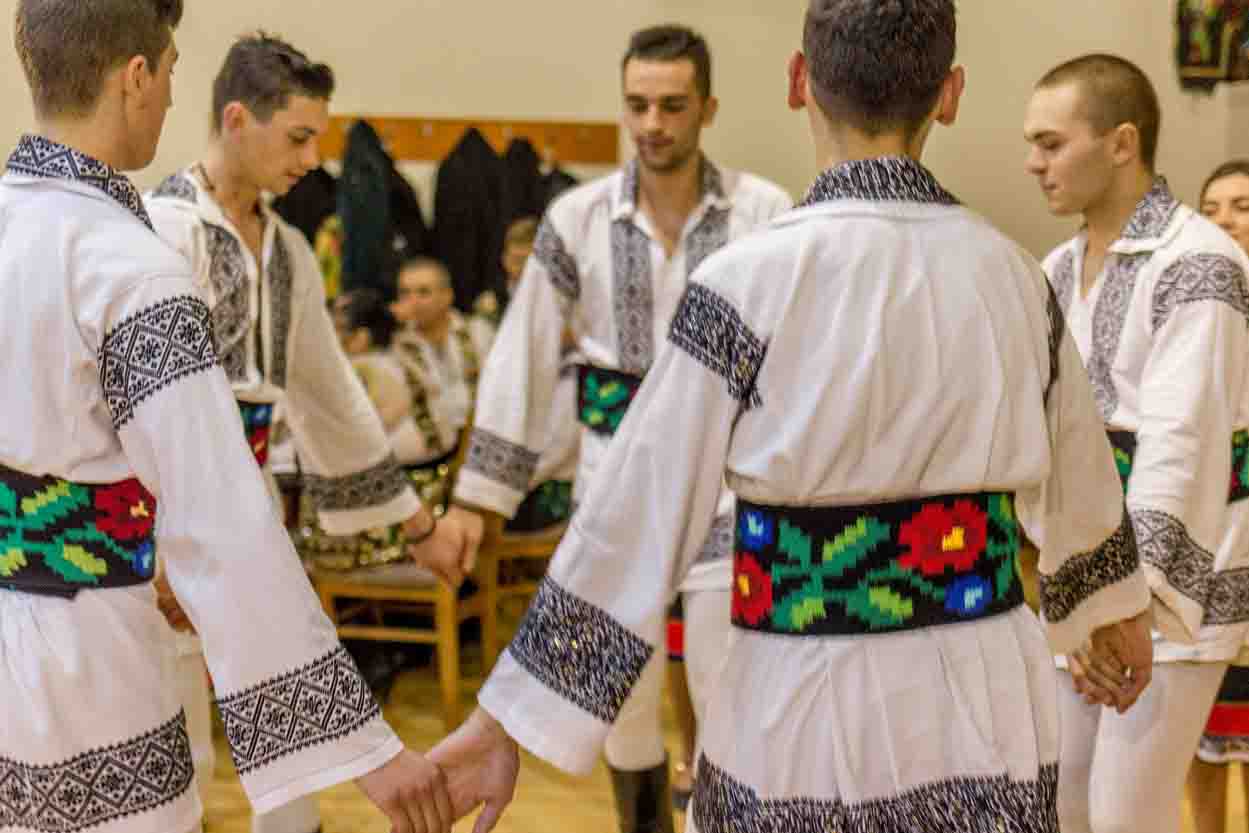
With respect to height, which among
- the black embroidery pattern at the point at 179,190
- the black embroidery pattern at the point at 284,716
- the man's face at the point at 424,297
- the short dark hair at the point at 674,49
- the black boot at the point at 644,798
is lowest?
the black boot at the point at 644,798

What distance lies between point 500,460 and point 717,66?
8.32 ft

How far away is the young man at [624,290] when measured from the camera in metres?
3.21

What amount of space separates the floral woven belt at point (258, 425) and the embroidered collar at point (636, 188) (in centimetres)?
82

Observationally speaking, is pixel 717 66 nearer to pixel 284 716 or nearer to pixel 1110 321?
pixel 1110 321

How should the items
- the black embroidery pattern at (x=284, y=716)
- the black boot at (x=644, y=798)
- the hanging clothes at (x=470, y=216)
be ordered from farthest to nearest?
the hanging clothes at (x=470, y=216) → the black boot at (x=644, y=798) → the black embroidery pattern at (x=284, y=716)

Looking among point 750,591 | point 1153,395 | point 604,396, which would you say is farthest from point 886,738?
point 604,396

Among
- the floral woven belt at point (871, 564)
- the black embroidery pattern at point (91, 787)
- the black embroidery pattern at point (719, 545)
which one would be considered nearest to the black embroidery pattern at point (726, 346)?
the floral woven belt at point (871, 564)

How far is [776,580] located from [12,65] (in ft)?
8.30

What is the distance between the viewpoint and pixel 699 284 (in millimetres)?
1650

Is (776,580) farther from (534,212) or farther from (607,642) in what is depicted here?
(534,212)

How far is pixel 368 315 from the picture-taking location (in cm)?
504

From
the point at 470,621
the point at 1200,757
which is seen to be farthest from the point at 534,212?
the point at 1200,757

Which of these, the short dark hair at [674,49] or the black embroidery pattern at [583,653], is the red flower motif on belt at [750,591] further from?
the short dark hair at [674,49]

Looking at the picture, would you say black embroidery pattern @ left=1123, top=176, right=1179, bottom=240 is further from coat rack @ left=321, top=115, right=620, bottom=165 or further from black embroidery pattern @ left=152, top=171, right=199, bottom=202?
coat rack @ left=321, top=115, right=620, bottom=165
